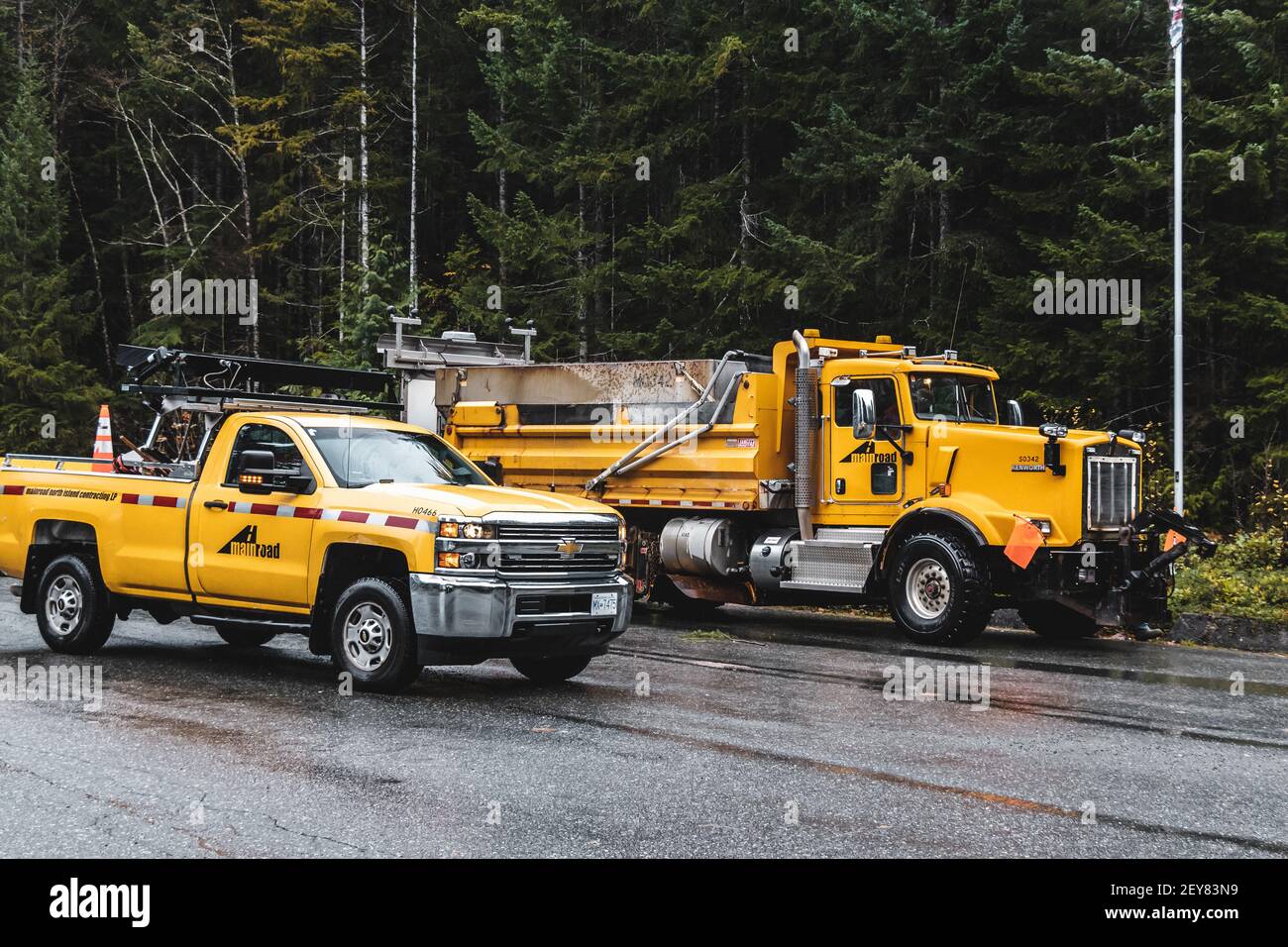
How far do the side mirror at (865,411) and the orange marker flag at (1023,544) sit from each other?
204 cm

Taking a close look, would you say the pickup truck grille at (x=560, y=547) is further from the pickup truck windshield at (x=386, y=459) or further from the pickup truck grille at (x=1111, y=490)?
the pickup truck grille at (x=1111, y=490)

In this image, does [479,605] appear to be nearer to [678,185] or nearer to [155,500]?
[155,500]

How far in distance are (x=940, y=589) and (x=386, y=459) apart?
5821 mm

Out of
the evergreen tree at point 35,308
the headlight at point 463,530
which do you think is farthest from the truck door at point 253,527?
the evergreen tree at point 35,308

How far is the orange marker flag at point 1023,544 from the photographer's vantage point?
12562 millimetres

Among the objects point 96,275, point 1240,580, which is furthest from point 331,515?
point 96,275

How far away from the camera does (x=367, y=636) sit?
9344mm

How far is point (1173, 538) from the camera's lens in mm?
13469

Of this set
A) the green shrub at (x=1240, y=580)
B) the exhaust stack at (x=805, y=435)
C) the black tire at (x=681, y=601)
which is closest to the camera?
the green shrub at (x=1240, y=580)

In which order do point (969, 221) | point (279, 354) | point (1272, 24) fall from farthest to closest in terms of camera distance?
point (279, 354), point (969, 221), point (1272, 24)

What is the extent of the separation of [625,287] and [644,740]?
2311 cm

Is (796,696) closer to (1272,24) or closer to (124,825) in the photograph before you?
(124,825)
